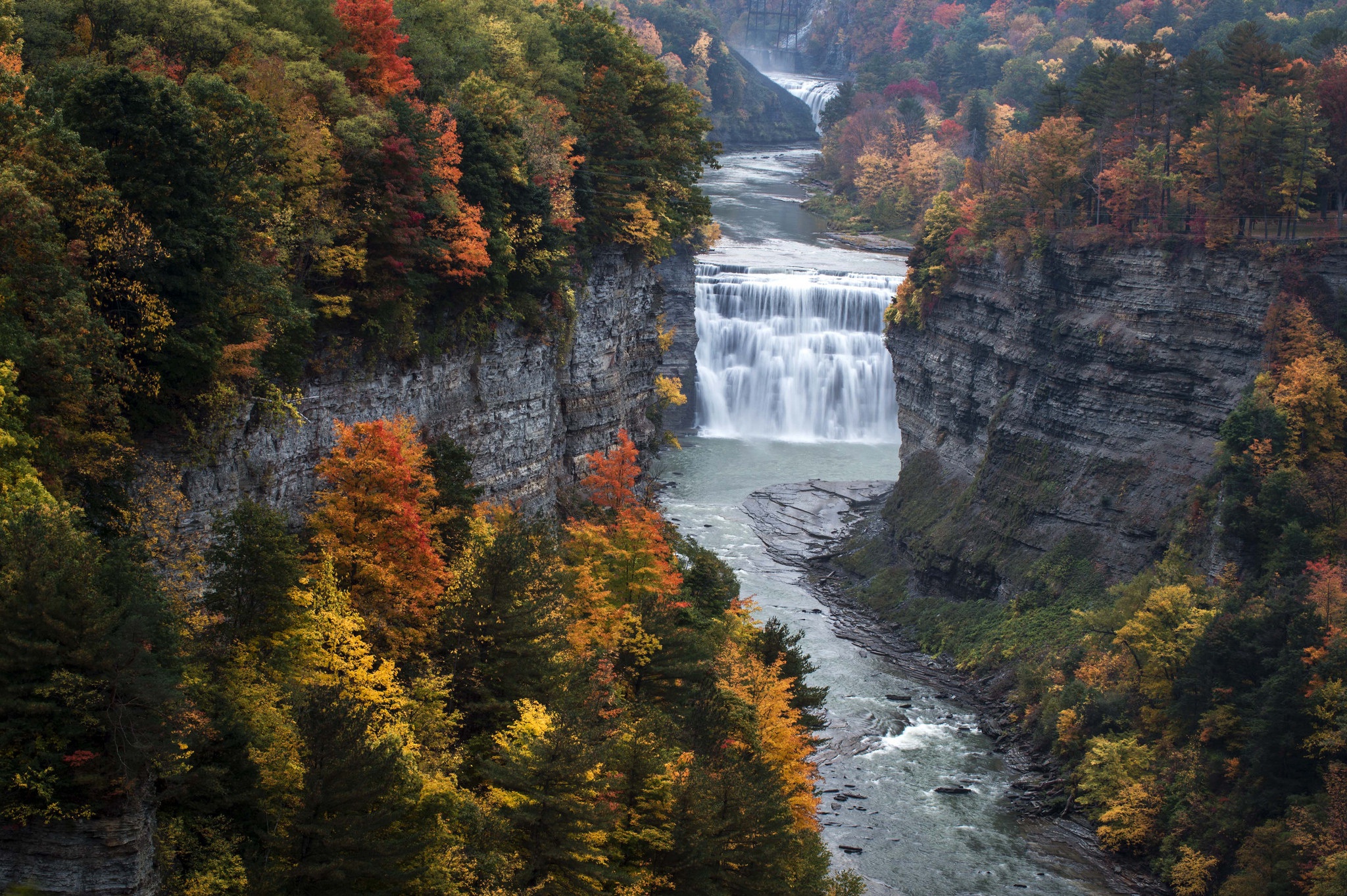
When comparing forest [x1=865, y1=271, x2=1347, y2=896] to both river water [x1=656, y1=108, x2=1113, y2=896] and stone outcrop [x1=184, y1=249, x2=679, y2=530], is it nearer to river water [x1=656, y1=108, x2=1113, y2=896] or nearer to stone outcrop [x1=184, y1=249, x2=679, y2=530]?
river water [x1=656, y1=108, x2=1113, y2=896]

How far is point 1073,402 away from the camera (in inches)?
3007

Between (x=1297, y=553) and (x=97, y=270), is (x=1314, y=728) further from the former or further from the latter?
(x=97, y=270)

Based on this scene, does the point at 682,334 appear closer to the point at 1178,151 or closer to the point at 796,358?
the point at 796,358

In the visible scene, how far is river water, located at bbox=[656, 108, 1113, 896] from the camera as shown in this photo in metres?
52.7

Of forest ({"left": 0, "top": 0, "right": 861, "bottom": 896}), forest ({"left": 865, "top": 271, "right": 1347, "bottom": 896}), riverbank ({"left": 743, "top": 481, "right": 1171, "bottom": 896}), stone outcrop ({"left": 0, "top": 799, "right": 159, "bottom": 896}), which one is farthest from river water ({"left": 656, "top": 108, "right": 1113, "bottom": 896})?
stone outcrop ({"left": 0, "top": 799, "right": 159, "bottom": 896})

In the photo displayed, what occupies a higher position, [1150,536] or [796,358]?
[796,358]

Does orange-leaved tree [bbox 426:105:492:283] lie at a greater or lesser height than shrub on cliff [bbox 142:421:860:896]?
greater

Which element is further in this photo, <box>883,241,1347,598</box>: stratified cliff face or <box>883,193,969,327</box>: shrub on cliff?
<box>883,193,969,327</box>: shrub on cliff

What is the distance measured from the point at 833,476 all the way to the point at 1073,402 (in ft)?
92.2

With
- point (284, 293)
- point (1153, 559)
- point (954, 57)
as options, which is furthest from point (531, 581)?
point (954, 57)

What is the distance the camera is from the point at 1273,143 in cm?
6919

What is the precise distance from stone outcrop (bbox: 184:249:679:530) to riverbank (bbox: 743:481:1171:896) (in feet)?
61.7

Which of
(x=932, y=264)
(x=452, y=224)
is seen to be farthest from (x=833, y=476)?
(x=452, y=224)

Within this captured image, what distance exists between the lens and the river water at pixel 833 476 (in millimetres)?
52719
